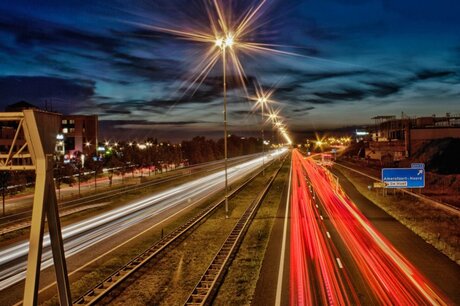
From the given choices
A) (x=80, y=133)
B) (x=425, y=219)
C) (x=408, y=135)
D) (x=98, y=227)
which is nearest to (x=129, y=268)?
(x=98, y=227)

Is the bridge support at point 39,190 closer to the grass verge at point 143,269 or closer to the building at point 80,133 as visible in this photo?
the grass verge at point 143,269

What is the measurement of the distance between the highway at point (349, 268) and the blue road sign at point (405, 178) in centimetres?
784

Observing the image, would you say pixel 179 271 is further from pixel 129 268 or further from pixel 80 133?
pixel 80 133

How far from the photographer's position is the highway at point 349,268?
1427 centimetres

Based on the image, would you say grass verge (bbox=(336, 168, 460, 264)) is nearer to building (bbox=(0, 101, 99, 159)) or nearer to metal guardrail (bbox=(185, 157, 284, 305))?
metal guardrail (bbox=(185, 157, 284, 305))

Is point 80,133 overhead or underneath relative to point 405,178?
overhead

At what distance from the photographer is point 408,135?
82562 millimetres

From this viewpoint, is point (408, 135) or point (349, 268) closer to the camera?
point (349, 268)

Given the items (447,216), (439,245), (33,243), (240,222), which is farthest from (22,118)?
(447,216)

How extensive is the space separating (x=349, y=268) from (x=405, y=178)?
69.2 feet

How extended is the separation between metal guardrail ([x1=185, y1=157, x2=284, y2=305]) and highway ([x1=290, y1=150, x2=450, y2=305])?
2.91m

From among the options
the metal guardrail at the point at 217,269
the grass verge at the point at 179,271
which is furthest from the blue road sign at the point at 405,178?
the grass verge at the point at 179,271

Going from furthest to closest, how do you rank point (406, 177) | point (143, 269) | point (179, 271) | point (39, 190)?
1. point (406, 177)
2. point (143, 269)
3. point (179, 271)
4. point (39, 190)

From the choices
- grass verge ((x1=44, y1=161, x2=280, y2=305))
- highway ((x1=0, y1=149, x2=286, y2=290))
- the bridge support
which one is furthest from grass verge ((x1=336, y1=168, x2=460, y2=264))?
highway ((x1=0, y1=149, x2=286, y2=290))
